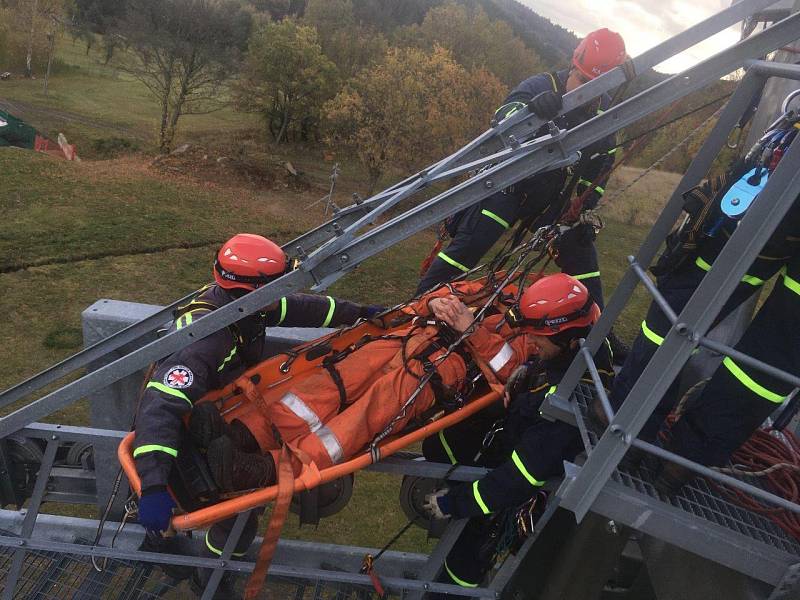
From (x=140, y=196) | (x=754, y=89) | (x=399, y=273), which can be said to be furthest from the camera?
(x=140, y=196)

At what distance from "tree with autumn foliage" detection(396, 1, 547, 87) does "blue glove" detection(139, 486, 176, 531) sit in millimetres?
25064

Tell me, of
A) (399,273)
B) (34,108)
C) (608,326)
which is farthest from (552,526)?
(34,108)

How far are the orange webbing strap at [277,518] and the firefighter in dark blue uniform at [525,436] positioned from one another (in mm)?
944

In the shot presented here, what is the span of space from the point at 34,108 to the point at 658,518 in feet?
95.8

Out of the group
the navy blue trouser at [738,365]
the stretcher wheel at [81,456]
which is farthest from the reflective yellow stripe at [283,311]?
the navy blue trouser at [738,365]

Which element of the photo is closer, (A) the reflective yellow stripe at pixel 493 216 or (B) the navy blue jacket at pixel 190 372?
(B) the navy blue jacket at pixel 190 372

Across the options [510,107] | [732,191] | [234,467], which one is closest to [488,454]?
[234,467]

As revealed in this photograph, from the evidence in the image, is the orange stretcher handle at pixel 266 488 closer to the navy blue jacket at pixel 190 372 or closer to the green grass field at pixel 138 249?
the navy blue jacket at pixel 190 372

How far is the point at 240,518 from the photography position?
3.44 m

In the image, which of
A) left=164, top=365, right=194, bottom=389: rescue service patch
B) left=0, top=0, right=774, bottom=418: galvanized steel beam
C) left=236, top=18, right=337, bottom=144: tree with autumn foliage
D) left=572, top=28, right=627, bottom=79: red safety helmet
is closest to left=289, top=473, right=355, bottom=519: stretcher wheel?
left=164, top=365, right=194, bottom=389: rescue service patch

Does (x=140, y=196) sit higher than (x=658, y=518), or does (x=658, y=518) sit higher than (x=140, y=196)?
(x=658, y=518)

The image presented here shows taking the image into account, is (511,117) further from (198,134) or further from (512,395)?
(198,134)

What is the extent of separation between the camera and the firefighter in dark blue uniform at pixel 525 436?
10.7ft

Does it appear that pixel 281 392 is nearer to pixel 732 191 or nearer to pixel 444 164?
pixel 444 164
